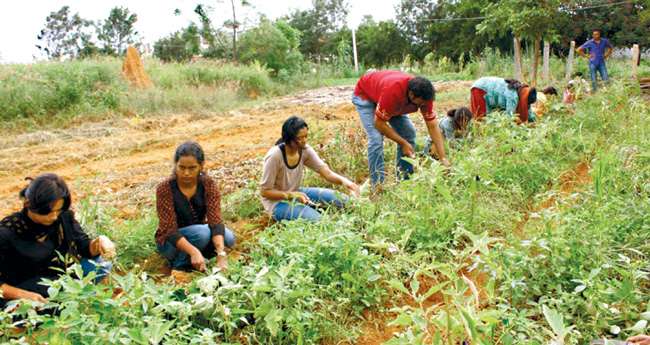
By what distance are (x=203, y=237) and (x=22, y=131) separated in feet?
21.8

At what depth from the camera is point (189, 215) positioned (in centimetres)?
298

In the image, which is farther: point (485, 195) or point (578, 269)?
point (485, 195)

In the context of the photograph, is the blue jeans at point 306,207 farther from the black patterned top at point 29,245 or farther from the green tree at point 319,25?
the green tree at point 319,25

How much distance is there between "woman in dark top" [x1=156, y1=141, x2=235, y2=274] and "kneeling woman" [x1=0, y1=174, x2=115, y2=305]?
0.36 m

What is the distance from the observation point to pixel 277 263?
245 centimetres

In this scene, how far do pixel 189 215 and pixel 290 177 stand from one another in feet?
2.67

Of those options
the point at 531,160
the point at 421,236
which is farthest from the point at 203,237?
the point at 531,160

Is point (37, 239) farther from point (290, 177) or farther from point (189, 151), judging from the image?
point (290, 177)

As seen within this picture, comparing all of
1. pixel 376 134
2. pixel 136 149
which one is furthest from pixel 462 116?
pixel 136 149

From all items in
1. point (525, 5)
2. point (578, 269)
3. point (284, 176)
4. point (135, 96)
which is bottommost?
point (578, 269)

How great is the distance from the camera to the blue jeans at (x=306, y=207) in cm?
314

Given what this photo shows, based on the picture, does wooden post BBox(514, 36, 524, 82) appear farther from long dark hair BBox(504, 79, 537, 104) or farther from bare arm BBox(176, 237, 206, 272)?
bare arm BBox(176, 237, 206, 272)

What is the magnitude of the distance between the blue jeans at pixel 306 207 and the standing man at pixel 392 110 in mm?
398

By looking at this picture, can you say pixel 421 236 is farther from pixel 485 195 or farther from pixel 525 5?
pixel 525 5
